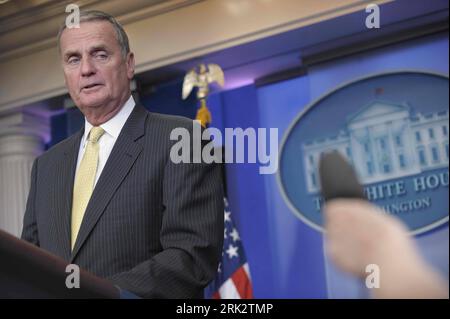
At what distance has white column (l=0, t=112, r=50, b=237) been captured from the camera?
18.6 feet

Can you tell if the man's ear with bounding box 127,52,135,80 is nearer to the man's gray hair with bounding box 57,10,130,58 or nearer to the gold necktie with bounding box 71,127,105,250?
the man's gray hair with bounding box 57,10,130,58

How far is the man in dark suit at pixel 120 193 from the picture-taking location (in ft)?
4.10

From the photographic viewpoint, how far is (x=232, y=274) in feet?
15.8

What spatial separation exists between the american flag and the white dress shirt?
10.7 ft

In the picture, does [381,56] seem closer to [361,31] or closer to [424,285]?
[361,31]

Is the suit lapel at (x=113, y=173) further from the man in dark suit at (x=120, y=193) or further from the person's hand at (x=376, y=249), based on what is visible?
the person's hand at (x=376, y=249)

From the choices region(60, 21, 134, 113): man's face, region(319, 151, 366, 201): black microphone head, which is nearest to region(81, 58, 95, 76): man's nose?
region(60, 21, 134, 113): man's face

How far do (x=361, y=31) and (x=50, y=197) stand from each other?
3677 millimetres

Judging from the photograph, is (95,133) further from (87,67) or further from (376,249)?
(376,249)

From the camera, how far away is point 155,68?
523 centimetres

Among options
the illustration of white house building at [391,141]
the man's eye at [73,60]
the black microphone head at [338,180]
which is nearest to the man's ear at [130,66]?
the man's eye at [73,60]

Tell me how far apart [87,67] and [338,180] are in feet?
3.58

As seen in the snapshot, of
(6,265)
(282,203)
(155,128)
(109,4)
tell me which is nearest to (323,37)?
(282,203)
